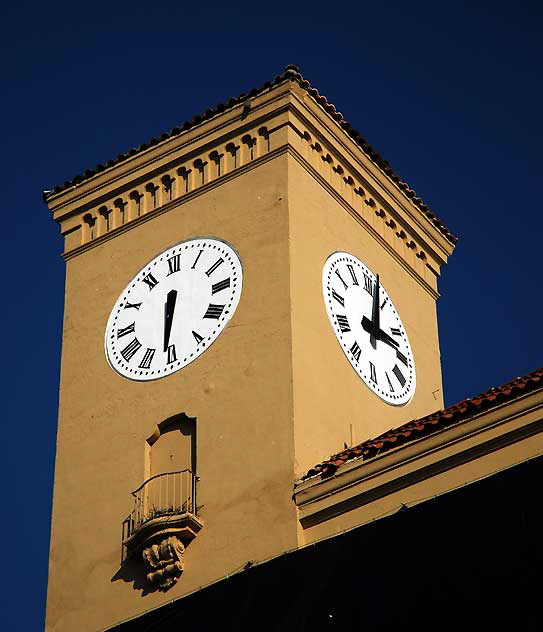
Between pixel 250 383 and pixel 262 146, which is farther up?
pixel 262 146

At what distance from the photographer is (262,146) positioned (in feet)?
90.6

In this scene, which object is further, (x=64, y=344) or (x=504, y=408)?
(x=64, y=344)

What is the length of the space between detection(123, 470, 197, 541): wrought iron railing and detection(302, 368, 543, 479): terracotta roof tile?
5.02 feet

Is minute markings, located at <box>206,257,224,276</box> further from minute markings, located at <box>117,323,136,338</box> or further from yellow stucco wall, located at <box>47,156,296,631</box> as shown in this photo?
minute markings, located at <box>117,323,136,338</box>

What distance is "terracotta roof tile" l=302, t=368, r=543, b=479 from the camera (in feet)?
75.8

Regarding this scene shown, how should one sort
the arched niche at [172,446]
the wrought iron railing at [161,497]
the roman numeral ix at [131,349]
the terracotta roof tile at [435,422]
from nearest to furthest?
the terracotta roof tile at [435,422] → the wrought iron railing at [161,497] → the arched niche at [172,446] → the roman numeral ix at [131,349]

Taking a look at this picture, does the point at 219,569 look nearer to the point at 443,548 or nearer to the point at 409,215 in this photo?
the point at 443,548

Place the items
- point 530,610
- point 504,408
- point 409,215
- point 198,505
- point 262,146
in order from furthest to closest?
point 409,215, point 262,146, point 198,505, point 504,408, point 530,610

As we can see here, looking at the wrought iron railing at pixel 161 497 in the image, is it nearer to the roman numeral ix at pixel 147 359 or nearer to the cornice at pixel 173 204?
the roman numeral ix at pixel 147 359

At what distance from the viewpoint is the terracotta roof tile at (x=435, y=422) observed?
2311cm

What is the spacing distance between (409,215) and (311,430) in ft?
17.3

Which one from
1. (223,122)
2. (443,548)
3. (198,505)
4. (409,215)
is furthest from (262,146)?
(443,548)

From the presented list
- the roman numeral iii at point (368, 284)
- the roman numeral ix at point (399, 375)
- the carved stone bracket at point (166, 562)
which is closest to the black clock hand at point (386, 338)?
the roman numeral ix at point (399, 375)

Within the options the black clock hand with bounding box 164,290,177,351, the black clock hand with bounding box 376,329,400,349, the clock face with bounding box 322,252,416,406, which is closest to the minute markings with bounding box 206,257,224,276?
the black clock hand with bounding box 164,290,177,351
